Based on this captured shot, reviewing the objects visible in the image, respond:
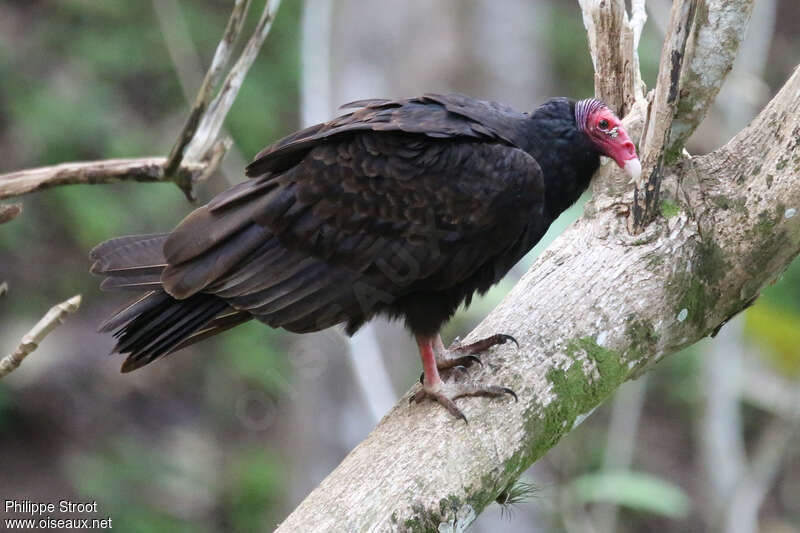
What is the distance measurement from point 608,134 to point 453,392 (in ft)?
3.43

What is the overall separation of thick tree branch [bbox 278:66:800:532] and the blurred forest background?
2.06m

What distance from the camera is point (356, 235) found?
3.16 meters

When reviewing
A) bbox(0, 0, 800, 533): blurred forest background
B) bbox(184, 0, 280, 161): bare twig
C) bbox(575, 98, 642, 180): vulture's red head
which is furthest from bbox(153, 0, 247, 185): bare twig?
bbox(575, 98, 642, 180): vulture's red head

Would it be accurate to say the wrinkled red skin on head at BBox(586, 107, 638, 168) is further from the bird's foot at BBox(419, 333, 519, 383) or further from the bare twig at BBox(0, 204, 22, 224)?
the bare twig at BBox(0, 204, 22, 224)

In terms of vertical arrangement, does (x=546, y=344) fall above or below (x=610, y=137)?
below

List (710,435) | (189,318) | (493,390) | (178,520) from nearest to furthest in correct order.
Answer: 1. (493,390)
2. (189,318)
3. (710,435)
4. (178,520)

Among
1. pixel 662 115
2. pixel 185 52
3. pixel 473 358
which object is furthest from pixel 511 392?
pixel 185 52

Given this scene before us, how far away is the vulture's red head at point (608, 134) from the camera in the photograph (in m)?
3.20

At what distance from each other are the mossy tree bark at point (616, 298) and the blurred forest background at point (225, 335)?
6.74 feet

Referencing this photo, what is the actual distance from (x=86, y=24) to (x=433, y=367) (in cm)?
539

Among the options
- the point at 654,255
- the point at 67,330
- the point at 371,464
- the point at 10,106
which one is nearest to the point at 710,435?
the point at 654,255

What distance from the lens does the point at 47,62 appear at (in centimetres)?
726

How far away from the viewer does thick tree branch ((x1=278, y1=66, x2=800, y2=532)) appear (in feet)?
9.31

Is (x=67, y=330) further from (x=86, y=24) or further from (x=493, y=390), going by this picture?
(x=493, y=390)
